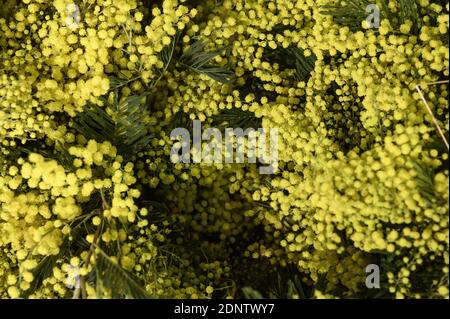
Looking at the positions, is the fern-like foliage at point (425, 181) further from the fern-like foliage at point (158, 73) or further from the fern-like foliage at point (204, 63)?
the fern-like foliage at point (158, 73)

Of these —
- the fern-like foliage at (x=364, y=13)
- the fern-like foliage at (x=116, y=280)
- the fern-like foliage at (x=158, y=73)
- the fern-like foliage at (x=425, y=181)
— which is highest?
the fern-like foliage at (x=364, y=13)

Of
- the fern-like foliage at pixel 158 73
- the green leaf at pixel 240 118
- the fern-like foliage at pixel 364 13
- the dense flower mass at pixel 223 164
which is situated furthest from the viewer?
the green leaf at pixel 240 118

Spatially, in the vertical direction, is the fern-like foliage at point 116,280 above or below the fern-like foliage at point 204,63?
below

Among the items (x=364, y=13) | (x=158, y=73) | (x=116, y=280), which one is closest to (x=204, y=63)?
(x=158, y=73)

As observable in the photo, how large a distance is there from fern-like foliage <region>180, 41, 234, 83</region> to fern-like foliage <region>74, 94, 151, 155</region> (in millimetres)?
261

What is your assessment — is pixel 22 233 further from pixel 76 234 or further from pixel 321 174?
pixel 321 174

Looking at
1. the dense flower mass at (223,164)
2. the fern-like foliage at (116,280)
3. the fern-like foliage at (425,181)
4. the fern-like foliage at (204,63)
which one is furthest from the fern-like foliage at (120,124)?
the fern-like foliage at (425,181)

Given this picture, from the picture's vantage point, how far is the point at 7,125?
1921 mm

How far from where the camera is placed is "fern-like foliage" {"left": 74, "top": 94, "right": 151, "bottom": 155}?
197 centimetres

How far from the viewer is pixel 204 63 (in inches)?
81.4

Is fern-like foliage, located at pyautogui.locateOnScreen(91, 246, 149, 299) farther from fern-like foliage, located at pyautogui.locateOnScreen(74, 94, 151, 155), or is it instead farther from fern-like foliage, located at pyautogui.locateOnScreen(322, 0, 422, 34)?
fern-like foliage, located at pyautogui.locateOnScreen(322, 0, 422, 34)

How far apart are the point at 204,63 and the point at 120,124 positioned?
405 mm

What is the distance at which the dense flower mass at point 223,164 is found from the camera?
1692 millimetres

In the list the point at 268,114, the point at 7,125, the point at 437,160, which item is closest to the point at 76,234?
the point at 7,125
